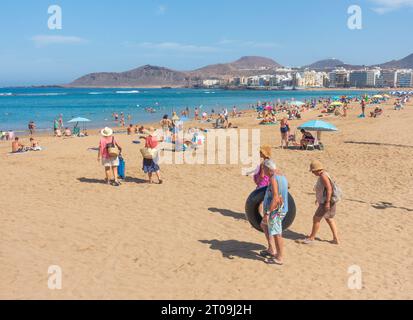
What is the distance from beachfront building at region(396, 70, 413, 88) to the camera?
174 metres

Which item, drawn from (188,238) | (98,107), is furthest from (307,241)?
(98,107)

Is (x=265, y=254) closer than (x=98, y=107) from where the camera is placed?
Yes

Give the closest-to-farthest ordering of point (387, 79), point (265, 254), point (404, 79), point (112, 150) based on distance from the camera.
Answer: point (265, 254)
point (112, 150)
point (404, 79)
point (387, 79)

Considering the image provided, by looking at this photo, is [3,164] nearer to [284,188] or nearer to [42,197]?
[42,197]

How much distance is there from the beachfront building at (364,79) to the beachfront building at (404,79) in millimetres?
10523

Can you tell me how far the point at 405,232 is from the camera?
629 centimetres

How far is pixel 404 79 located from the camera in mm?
176750

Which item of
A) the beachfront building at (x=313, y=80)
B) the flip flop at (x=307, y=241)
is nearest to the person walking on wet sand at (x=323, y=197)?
the flip flop at (x=307, y=241)

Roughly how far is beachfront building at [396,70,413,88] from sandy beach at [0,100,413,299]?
18529 centimetres

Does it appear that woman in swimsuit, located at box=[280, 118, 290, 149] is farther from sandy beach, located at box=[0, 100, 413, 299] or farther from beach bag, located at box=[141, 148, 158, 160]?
beach bag, located at box=[141, 148, 158, 160]

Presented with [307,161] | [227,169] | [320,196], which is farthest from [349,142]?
[320,196]

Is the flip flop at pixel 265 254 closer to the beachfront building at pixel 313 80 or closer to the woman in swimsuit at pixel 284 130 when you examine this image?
the woman in swimsuit at pixel 284 130

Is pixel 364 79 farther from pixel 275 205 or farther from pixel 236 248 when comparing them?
pixel 275 205

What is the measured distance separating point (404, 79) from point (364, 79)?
1730 centimetres
